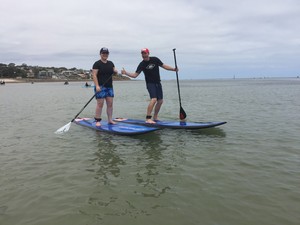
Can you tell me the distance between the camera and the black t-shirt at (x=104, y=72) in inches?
396

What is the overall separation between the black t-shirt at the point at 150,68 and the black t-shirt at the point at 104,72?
1.02 meters

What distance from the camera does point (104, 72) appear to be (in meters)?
10.1

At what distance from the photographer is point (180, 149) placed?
788 cm

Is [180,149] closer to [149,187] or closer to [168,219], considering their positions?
[149,187]

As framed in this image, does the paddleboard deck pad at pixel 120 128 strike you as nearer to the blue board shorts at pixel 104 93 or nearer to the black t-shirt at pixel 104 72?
the blue board shorts at pixel 104 93

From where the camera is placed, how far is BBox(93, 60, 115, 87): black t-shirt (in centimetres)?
1007

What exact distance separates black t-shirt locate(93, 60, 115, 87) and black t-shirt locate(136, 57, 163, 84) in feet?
3.35

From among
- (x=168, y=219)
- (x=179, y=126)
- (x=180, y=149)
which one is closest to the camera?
(x=168, y=219)

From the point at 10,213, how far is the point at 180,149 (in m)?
4.49

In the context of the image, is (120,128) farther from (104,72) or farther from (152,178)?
(152,178)

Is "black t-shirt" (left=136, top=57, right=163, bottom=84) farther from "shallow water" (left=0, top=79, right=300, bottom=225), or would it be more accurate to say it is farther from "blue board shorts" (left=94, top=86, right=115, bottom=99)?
"shallow water" (left=0, top=79, right=300, bottom=225)

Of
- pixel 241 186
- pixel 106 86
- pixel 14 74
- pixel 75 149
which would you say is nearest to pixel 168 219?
A: pixel 241 186

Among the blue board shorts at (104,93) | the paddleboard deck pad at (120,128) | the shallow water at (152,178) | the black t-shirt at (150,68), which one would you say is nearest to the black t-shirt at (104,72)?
the blue board shorts at (104,93)

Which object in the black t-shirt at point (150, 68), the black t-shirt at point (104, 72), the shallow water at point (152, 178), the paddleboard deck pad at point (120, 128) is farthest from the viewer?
the black t-shirt at point (150, 68)
